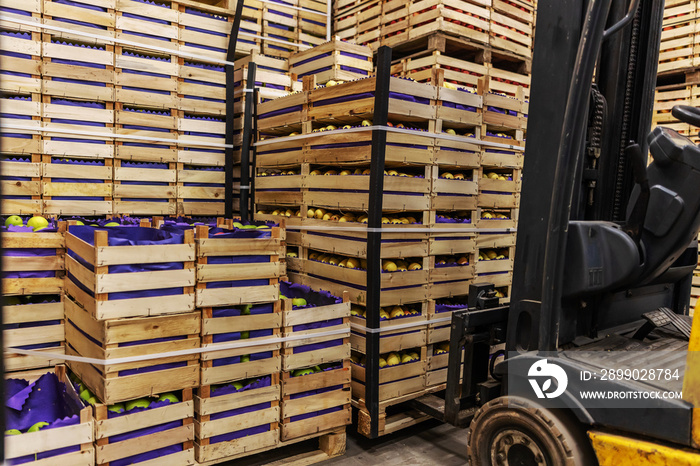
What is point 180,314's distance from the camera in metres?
3.83

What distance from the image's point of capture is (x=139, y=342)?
12.1ft

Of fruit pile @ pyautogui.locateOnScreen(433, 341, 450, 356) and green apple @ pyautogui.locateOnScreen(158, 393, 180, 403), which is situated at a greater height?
fruit pile @ pyautogui.locateOnScreen(433, 341, 450, 356)

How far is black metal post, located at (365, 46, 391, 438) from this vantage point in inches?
176

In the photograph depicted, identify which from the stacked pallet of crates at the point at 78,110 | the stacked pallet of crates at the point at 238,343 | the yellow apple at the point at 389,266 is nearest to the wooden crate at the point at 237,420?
the stacked pallet of crates at the point at 238,343

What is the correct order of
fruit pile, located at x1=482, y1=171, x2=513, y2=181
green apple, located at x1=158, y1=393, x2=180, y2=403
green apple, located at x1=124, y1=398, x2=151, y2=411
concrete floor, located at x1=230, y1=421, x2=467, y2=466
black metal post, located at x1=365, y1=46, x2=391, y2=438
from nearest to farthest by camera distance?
1. green apple, located at x1=124, y1=398, x2=151, y2=411
2. green apple, located at x1=158, y1=393, x2=180, y2=403
3. concrete floor, located at x1=230, y1=421, x2=467, y2=466
4. black metal post, located at x1=365, y1=46, x2=391, y2=438
5. fruit pile, located at x1=482, y1=171, x2=513, y2=181

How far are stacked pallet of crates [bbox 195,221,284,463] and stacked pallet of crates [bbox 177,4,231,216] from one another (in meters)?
2.61

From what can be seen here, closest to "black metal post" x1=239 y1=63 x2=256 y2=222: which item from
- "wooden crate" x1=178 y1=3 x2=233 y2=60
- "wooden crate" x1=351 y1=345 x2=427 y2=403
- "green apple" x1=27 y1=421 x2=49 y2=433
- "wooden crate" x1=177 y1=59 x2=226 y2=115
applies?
"wooden crate" x1=177 y1=59 x2=226 y2=115

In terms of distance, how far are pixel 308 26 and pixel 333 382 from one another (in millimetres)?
5449

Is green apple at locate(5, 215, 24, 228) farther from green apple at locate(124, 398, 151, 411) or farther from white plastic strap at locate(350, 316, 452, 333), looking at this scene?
white plastic strap at locate(350, 316, 452, 333)

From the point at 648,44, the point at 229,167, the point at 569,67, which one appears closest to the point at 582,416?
the point at 569,67

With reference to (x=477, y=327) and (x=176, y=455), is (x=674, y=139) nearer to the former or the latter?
(x=477, y=327)

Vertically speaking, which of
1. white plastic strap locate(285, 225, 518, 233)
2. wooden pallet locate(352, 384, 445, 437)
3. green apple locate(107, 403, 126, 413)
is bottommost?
wooden pallet locate(352, 384, 445, 437)

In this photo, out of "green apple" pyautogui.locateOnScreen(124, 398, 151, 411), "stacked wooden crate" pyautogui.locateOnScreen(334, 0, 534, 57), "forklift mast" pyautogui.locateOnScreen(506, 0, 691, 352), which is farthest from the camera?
"stacked wooden crate" pyautogui.locateOnScreen(334, 0, 534, 57)

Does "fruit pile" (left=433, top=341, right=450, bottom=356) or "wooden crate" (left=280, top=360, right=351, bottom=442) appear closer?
"wooden crate" (left=280, top=360, right=351, bottom=442)
